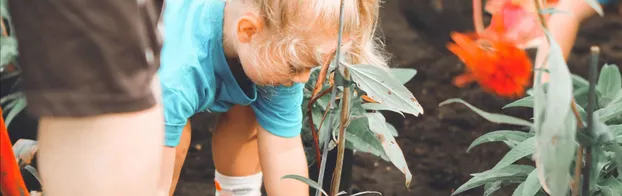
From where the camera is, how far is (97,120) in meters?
0.62

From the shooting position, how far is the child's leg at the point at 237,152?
54.5 inches

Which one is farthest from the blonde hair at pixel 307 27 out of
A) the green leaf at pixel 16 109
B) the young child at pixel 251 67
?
the green leaf at pixel 16 109

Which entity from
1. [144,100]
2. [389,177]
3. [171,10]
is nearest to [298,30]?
[171,10]

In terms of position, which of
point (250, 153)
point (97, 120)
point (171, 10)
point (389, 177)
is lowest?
point (389, 177)

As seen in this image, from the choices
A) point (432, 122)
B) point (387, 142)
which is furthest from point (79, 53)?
point (432, 122)

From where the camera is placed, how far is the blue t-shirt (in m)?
1.10

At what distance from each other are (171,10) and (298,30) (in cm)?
26

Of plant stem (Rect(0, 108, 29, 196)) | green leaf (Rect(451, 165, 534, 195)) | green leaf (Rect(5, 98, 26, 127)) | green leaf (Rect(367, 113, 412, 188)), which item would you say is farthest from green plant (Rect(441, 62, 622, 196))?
green leaf (Rect(5, 98, 26, 127))

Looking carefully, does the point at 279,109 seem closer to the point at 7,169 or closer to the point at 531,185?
the point at 531,185

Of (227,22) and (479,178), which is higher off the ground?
(227,22)

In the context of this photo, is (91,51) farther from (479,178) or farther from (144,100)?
(479,178)

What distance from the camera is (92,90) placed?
60 centimetres

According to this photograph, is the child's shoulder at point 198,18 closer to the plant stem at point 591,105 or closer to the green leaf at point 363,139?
the green leaf at point 363,139

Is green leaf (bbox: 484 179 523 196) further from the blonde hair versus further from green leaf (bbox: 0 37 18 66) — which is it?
green leaf (bbox: 0 37 18 66)
